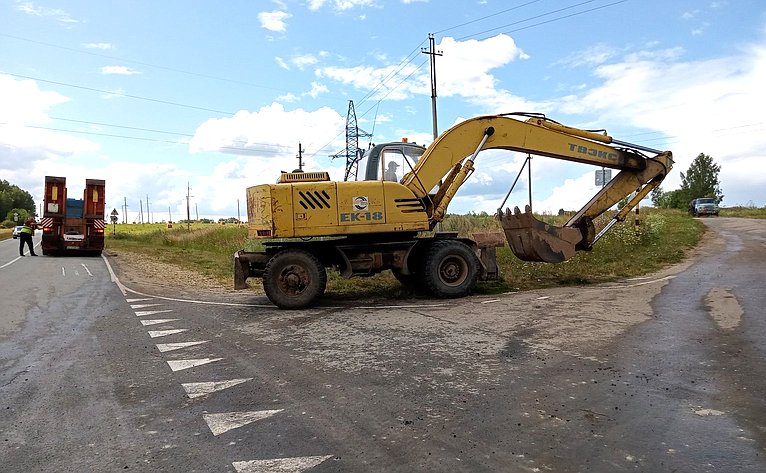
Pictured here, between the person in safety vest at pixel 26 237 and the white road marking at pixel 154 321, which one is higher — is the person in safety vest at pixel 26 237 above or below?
above

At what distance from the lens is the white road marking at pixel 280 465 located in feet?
11.7

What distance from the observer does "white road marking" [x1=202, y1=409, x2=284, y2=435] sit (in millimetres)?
4281

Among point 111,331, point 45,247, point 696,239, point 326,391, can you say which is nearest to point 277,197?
point 111,331

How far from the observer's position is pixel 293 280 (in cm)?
1030

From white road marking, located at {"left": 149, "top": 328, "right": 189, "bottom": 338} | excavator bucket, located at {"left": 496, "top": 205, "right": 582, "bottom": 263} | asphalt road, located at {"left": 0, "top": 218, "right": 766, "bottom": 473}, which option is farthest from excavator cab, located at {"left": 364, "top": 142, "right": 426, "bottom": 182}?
white road marking, located at {"left": 149, "top": 328, "right": 189, "bottom": 338}

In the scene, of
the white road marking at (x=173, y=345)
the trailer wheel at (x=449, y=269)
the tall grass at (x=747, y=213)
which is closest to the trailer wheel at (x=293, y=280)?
the trailer wheel at (x=449, y=269)

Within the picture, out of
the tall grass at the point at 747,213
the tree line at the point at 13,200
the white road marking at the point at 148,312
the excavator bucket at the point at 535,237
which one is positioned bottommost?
the white road marking at the point at 148,312

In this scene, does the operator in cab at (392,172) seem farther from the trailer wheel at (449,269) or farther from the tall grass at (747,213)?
the tall grass at (747,213)

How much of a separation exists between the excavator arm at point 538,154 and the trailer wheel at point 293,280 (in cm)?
252

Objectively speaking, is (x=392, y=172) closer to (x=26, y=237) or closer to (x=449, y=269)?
(x=449, y=269)

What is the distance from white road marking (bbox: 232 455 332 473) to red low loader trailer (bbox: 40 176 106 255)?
85.7ft

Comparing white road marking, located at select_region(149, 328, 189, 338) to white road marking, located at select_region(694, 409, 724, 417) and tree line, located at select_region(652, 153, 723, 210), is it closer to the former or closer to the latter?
white road marking, located at select_region(694, 409, 724, 417)

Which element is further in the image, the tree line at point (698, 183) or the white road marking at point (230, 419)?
the tree line at point (698, 183)

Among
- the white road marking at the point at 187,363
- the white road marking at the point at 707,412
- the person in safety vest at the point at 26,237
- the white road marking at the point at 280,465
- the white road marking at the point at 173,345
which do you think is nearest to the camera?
the white road marking at the point at 280,465
